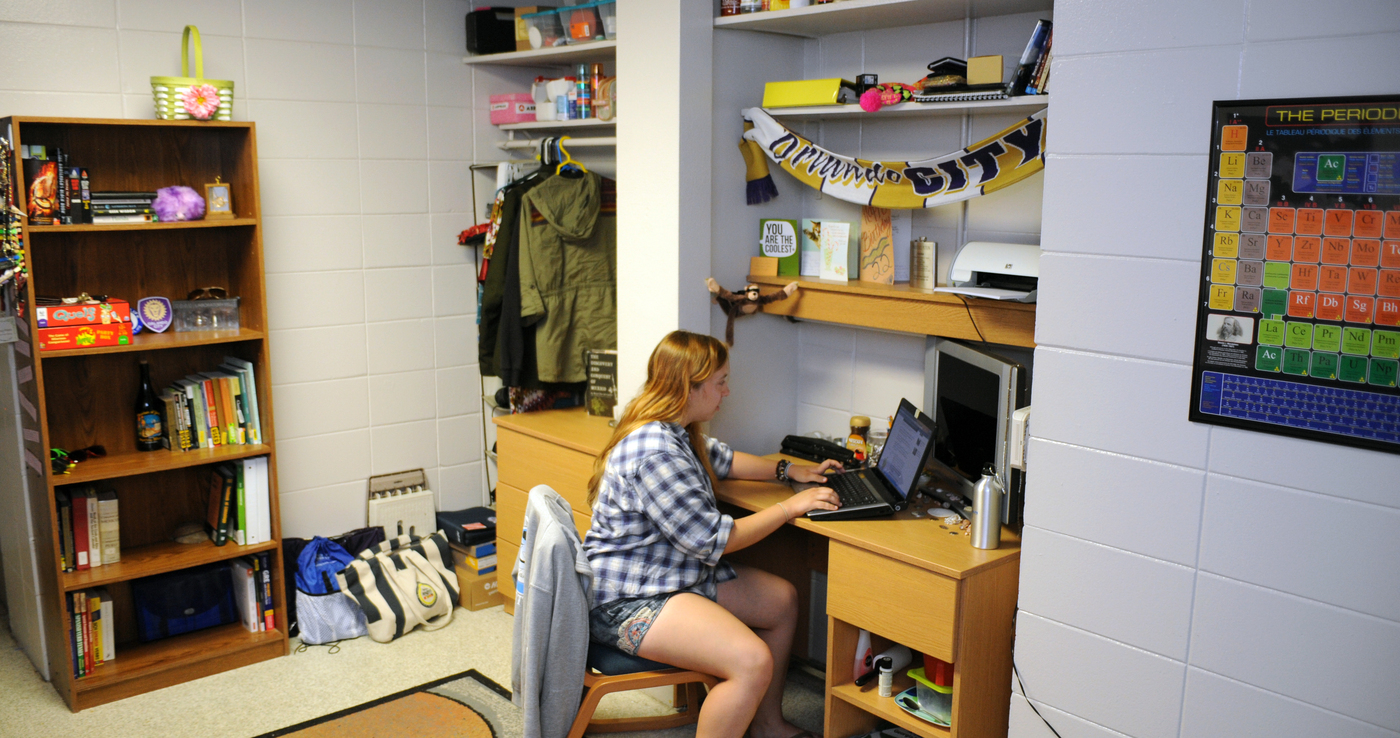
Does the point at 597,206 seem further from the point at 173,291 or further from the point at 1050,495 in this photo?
the point at 1050,495

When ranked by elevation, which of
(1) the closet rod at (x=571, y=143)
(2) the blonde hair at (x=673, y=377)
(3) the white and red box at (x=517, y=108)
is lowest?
(2) the blonde hair at (x=673, y=377)

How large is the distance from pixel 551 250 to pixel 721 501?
1.27 meters

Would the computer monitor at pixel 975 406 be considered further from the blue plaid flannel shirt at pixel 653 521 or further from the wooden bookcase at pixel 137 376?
the wooden bookcase at pixel 137 376

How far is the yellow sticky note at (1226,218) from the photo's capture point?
1.93 meters

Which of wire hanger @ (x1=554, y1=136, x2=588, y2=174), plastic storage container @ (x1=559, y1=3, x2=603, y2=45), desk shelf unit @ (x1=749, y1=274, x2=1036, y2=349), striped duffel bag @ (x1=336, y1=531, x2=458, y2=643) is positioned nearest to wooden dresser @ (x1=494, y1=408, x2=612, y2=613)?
striped duffel bag @ (x1=336, y1=531, x2=458, y2=643)

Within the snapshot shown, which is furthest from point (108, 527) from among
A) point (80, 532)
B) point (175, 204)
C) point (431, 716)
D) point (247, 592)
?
point (431, 716)

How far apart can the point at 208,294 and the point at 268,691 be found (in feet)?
4.35

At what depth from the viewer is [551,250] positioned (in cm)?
377

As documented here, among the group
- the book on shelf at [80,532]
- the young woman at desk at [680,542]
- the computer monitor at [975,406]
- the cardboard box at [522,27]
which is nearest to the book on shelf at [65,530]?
the book on shelf at [80,532]

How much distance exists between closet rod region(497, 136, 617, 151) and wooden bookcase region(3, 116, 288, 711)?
1.06 metres

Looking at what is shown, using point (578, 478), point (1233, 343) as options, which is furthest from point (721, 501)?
point (1233, 343)

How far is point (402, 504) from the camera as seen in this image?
13.7 feet

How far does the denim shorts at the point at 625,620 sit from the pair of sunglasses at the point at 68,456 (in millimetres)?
1785

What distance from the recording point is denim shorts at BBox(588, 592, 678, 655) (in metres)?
2.56
